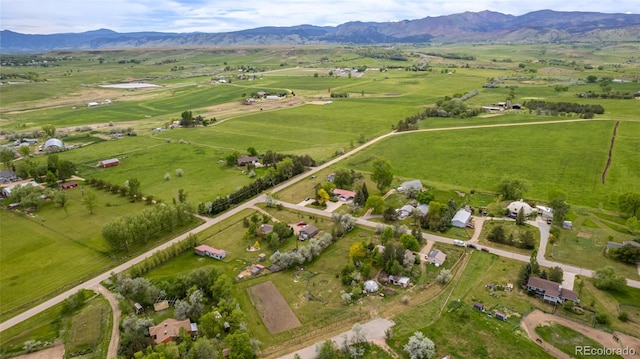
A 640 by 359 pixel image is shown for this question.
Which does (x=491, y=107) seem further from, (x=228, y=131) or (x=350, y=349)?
(x=350, y=349)

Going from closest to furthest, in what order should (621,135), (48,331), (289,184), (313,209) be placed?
(48,331) → (313,209) → (289,184) → (621,135)

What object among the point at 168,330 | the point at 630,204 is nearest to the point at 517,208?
the point at 630,204

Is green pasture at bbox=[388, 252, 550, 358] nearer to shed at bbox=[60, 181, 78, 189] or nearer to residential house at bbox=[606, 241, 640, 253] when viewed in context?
residential house at bbox=[606, 241, 640, 253]

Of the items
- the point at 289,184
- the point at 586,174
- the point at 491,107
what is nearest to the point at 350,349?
the point at 289,184

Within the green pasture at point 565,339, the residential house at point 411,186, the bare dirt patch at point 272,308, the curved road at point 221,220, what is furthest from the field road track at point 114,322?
the residential house at point 411,186

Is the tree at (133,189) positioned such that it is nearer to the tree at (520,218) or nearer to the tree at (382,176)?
the tree at (382,176)

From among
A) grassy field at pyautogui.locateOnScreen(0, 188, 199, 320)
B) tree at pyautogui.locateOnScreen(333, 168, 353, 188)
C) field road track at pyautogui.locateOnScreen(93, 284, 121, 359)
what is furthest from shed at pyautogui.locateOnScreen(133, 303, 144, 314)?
tree at pyautogui.locateOnScreen(333, 168, 353, 188)
